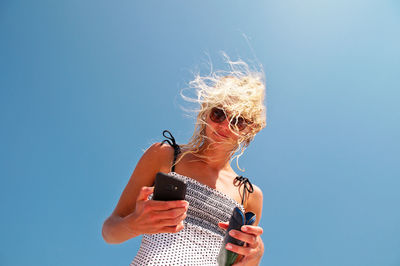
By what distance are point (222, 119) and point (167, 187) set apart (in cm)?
95

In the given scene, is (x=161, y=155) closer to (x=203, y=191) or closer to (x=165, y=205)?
(x=203, y=191)

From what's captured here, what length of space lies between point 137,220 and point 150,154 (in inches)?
26.5

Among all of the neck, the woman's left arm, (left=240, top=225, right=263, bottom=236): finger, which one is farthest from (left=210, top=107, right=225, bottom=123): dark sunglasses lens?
(left=240, top=225, right=263, bottom=236): finger

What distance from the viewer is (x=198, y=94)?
2404 mm

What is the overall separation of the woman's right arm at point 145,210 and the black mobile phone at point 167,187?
41 millimetres

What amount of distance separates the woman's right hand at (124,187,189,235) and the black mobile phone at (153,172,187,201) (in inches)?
1.6

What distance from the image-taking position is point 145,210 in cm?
136

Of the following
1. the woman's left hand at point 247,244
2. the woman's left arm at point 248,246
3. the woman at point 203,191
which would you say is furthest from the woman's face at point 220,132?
the woman's left hand at point 247,244

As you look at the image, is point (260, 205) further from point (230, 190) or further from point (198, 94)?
point (198, 94)

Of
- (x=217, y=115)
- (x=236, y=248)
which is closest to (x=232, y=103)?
(x=217, y=115)

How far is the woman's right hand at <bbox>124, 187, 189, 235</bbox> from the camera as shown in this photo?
1.32 m

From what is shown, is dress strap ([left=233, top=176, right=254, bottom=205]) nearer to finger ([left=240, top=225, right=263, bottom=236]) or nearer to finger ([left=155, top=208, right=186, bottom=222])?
finger ([left=240, top=225, right=263, bottom=236])

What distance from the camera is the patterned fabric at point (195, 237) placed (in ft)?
5.49

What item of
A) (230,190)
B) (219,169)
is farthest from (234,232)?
(219,169)
